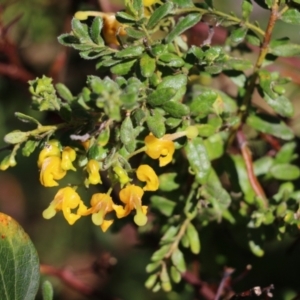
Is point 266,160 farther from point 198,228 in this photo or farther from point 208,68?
point 208,68

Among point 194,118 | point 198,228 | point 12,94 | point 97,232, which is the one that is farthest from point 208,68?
point 97,232

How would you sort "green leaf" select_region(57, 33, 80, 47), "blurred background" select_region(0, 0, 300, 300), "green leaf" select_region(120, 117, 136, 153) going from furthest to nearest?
"blurred background" select_region(0, 0, 300, 300) < "green leaf" select_region(57, 33, 80, 47) < "green leaf" select_region(120, 117, 136, 153)

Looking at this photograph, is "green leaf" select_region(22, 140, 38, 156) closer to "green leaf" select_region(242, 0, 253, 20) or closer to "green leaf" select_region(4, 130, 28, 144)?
"green leaf" select_region(4, 130, 28, 144)

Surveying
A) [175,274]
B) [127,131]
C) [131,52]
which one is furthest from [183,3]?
[175,274]

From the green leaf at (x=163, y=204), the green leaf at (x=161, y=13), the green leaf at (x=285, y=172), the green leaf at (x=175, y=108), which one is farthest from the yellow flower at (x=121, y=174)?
the green leaf at (x=285, y=172)

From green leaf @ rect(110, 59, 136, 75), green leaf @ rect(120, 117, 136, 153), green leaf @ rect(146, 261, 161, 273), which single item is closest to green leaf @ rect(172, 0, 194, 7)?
green leaf @ rect(110, 59, 136, 75)

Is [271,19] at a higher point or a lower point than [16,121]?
higher
